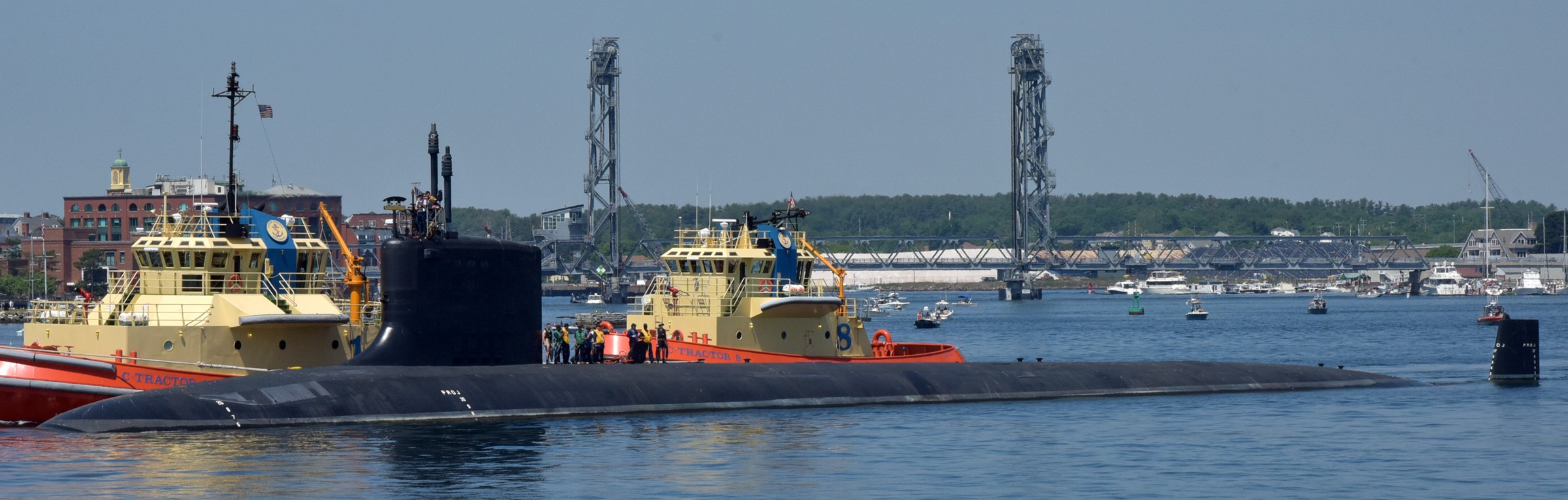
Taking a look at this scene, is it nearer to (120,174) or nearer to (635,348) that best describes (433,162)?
(635,348)

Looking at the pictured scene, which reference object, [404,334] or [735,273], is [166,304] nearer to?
[404,334]

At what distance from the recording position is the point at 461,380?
30.1 metres

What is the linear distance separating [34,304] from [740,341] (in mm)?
15050

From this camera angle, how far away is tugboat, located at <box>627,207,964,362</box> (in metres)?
40.6

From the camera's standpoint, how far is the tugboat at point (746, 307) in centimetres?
4056

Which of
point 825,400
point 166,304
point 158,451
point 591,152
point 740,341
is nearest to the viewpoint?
point 158,451

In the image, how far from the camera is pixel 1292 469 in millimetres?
26938

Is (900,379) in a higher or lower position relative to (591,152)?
lower

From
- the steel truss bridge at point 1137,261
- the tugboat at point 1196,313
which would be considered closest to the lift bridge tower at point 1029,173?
the steel truss bridge at point 1137,261

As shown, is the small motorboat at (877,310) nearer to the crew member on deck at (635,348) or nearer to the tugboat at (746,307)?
the tugboat at (746,307)

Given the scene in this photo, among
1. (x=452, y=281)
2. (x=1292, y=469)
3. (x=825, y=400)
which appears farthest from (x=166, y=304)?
(x=1292, y=469)

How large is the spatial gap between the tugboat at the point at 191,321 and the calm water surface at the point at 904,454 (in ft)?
5.75

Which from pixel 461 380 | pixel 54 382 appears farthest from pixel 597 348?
pixel 54 382

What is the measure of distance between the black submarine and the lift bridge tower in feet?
411
